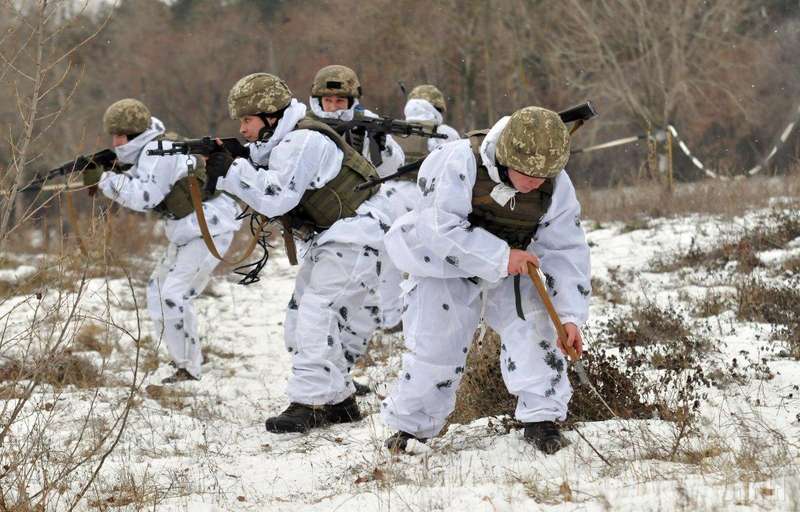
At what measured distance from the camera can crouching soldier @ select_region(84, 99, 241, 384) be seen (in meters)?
7.44

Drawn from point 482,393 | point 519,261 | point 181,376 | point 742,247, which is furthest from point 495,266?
point 742,247

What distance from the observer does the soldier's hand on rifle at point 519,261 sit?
436 cm

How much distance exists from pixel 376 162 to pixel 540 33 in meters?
17.5

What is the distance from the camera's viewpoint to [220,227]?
7.86 metres

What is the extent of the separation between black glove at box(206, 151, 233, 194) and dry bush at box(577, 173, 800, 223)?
765 centimetres

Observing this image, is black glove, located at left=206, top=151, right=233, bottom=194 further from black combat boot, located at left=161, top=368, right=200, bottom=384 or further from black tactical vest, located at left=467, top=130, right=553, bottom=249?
black combat boot, located at left=161, top=368, right=200, bottom=384

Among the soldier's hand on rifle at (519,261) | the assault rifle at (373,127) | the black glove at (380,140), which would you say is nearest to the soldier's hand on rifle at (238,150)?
the assault rifle at (373,127)

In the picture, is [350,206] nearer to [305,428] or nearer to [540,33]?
[305,428]

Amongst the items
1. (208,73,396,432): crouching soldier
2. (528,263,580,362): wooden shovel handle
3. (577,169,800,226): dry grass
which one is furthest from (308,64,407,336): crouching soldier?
(577,169,800,226): dry grass

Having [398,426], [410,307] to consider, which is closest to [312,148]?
[410,307]

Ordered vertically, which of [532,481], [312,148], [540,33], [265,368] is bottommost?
[265,368]

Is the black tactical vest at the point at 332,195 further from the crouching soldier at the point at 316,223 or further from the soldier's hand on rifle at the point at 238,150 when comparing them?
the soldier's hand on rifle at the point at 238,150

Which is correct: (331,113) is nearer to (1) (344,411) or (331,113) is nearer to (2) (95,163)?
(2) (95,163)

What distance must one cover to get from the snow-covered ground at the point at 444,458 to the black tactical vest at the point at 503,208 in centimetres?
104
